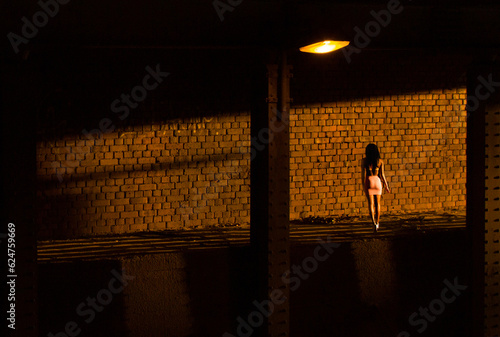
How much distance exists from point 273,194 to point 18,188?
207cm

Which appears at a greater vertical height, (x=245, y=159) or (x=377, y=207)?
(x=245, y=159)

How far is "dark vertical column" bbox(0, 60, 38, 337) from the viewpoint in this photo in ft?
14.8

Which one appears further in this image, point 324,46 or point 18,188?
point 324,46

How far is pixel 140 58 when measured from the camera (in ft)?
18.7

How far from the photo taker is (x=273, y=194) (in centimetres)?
526

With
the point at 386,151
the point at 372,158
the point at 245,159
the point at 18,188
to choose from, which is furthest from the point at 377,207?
the point at 18,188

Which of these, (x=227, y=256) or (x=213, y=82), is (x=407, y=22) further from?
(x=213, y=82)

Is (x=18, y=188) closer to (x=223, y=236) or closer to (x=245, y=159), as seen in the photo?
(x=223, y=236)

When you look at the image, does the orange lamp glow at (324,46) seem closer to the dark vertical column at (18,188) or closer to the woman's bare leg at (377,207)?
the dark vertical column at (18,188)

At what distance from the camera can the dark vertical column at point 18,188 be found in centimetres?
452

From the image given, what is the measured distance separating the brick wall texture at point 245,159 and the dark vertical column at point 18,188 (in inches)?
132

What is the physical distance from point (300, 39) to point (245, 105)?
4.05 metres

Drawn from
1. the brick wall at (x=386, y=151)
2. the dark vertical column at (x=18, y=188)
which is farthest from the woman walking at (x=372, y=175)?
the dark vertical column at (x=18, y=188)

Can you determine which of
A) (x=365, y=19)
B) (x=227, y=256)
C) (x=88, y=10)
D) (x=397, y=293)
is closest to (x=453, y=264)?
(x=397, y=293)
